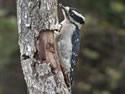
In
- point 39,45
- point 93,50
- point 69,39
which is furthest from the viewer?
point 93,50

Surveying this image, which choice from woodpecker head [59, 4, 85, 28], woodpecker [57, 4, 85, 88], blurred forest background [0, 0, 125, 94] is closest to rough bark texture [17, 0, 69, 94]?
woodpecker [57, 4, 85, 88]

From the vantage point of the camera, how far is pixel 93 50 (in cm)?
1179

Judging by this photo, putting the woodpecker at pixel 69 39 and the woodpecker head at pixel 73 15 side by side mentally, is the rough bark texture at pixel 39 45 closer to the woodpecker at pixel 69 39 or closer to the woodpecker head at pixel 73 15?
the woodpecker at pixel 69 39

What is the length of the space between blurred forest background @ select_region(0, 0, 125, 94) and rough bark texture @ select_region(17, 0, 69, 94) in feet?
15.3

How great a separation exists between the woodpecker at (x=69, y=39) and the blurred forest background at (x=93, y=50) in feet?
12.7

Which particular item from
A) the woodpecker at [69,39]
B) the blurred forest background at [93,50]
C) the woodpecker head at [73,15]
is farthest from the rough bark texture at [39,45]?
the blurred forest background at [93,50]

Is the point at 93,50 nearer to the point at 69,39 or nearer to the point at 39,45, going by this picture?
the point at 69,39

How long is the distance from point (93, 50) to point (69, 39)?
5.85 m

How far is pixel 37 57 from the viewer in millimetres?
5125

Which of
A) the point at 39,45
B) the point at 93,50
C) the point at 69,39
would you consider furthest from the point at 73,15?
the point at 93,50

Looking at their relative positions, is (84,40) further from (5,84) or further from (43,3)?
(43,3)

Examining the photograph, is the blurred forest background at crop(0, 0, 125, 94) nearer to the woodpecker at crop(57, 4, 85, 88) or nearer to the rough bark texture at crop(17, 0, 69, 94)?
the woodpecker at crop(57, 4, 85, 88)

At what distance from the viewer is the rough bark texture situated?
5.03m

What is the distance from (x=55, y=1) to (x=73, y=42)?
1086 millimetres
